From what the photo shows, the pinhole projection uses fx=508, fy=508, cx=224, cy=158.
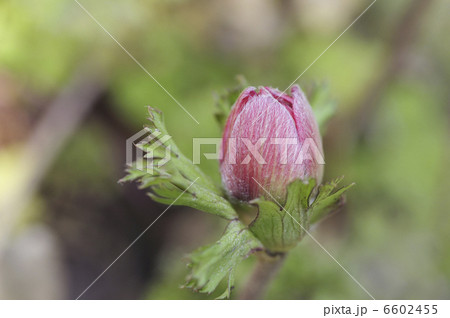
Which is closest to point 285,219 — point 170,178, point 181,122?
point 170,178

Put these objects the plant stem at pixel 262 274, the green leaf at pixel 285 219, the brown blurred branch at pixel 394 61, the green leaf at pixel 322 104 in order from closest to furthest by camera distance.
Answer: the green leaf at pixel 285 219, the plant stem at pixel 262 274, the green leaf at pixel 322 104, the brown blurred branch at pixel 394 61

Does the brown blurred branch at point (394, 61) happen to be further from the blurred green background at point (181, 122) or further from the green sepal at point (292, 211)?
the green sepal at point (292, 211)

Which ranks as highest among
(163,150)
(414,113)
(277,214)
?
(414,113)

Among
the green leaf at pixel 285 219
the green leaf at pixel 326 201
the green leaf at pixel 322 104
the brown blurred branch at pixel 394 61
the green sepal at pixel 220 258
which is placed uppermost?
the brown blurred branch at pixel 394 61

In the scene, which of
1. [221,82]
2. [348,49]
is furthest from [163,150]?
[348,49]

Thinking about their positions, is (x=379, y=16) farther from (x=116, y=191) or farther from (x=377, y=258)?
(x=116, y=191)

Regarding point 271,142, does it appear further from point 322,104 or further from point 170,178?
point 322,104

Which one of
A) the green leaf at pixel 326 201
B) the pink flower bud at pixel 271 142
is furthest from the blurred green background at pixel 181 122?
the pink flower bud at pixel 271 142
